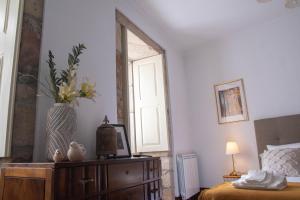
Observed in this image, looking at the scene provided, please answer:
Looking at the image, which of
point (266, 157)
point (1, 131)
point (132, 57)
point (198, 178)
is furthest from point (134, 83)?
point (1, 131)

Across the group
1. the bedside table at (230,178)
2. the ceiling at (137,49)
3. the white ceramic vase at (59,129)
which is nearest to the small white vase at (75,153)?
the white ceramic vase at (59,129)

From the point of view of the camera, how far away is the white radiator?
142 inches

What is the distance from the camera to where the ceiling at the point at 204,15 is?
10.7 ft

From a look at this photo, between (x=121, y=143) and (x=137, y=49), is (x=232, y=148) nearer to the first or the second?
(x=137, y=49)

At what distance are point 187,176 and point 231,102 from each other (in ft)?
5.23

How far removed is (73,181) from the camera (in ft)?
3.59

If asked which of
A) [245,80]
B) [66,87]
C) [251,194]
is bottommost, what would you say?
[251,194]

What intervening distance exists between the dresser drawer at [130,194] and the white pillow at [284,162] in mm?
1865

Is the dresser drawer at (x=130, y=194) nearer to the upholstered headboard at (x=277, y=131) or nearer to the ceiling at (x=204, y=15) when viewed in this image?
the ceiling at (x=204, y=15)

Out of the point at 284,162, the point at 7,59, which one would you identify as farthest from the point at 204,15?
the point at 7,59

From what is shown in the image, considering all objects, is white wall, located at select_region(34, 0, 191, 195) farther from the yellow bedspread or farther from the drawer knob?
the yellow bedspread

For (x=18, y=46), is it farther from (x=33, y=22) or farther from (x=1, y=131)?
(x=1, y=131)

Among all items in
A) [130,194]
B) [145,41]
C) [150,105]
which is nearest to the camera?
[130,194]

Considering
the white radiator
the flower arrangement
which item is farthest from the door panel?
the white radiator
